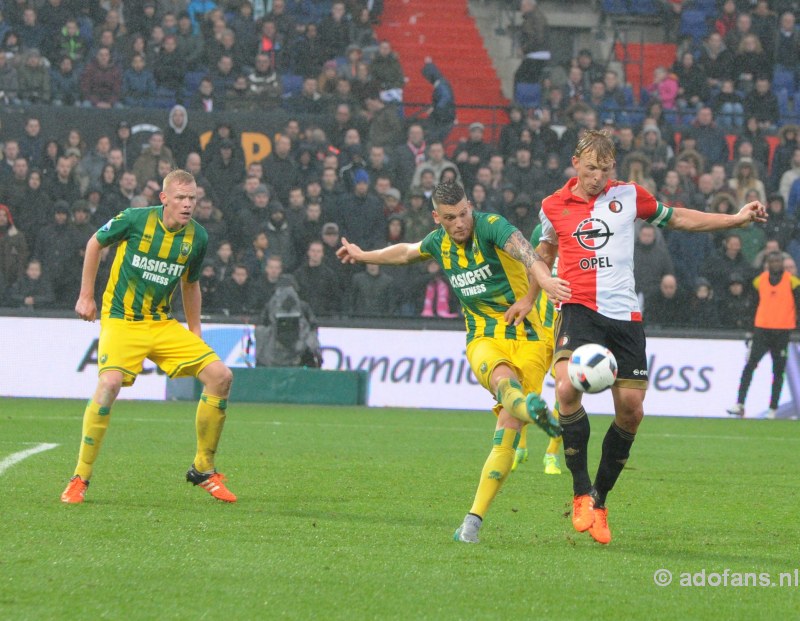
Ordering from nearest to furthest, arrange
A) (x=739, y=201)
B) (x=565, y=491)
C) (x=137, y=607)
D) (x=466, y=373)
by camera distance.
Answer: (x=137, y=607)
(x=565, y=491)
(x=466, y=373)
(x=739, y=201)

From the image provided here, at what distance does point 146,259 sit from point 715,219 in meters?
3.50

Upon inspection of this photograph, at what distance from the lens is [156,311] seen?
8.47m

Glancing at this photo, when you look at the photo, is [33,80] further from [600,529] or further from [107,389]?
[600,529]

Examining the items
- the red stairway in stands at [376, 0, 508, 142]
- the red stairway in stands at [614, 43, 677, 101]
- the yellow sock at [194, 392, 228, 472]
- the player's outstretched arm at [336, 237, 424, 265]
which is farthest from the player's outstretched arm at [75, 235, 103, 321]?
the red stairway in stands at [614, 43, 677, 101]

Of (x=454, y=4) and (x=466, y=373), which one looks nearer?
(x=466, y=373)

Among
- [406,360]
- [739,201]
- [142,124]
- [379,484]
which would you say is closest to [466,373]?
[406,360]

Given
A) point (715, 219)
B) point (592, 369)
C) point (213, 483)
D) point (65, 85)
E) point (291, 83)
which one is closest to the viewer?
point (592, 369)

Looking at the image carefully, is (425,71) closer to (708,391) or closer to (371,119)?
(371,119)

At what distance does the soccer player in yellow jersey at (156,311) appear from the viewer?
26.9ft

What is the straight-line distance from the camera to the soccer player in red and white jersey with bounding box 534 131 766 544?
6879 millimetres

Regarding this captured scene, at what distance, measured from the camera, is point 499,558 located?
6.06 m

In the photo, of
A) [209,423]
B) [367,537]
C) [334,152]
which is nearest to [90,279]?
[209,423]

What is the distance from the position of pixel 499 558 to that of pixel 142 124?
16.0 metres

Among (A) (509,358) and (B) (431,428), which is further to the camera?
→ (B) (431,428)
